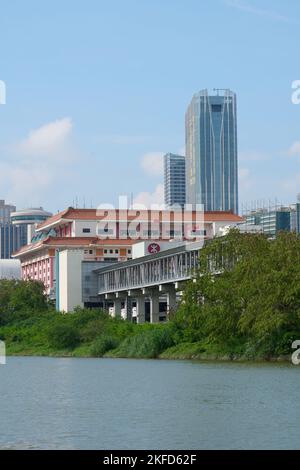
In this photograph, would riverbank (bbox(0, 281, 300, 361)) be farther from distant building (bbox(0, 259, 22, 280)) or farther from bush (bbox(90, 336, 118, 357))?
distant building (bbox(0, 259, 22, 280))

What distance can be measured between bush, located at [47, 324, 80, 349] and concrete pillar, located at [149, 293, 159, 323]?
1296cm

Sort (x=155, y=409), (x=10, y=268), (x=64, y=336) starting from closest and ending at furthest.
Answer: (x=155, y=409) < (x=64, y=336) < (x=10, y=268)

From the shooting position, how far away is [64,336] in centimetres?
8262

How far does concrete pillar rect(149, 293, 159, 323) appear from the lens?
314 ft

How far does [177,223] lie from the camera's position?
438ft

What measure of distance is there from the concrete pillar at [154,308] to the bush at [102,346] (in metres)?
18.3

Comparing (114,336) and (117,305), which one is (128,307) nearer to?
(117,305)

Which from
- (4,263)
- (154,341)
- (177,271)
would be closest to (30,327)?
(177,271)

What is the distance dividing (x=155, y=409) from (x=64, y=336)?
4901 cm

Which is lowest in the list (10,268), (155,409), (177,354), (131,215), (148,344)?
(155,409)

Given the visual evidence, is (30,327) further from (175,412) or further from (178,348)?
(175,412)

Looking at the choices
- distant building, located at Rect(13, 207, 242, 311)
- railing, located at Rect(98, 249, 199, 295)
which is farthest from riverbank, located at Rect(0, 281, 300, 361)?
distant building, located at Rect(13, 207, 242, 311)

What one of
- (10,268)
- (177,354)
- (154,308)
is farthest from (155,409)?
(10,268)

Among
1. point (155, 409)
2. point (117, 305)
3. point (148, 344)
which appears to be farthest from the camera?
point (117, 305)
